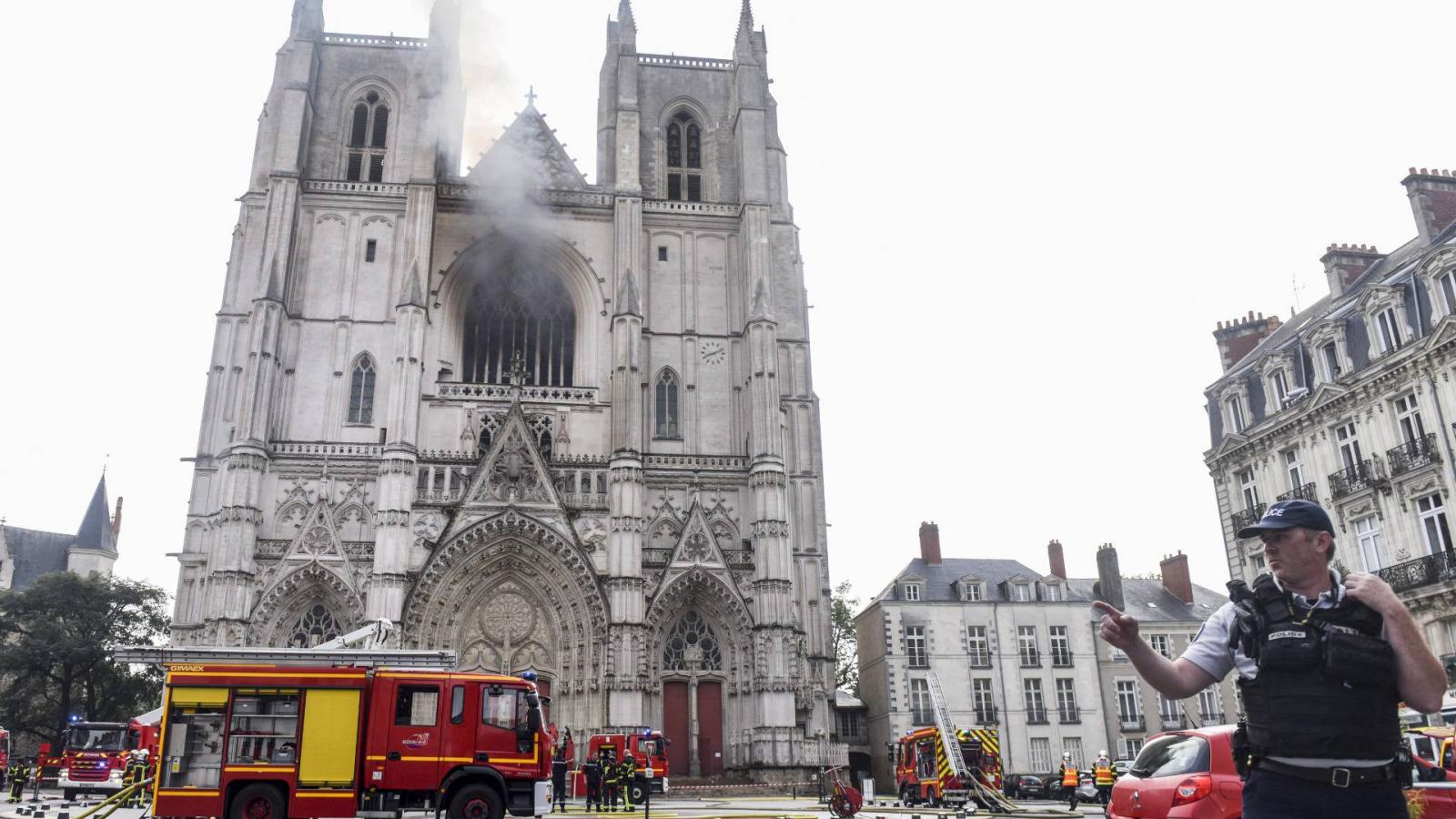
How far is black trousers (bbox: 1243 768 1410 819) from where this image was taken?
352 cm

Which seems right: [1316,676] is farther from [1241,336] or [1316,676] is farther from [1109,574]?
[1109,574]

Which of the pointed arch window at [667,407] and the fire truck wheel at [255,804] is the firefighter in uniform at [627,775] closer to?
the fire truck wheel at [255,804]

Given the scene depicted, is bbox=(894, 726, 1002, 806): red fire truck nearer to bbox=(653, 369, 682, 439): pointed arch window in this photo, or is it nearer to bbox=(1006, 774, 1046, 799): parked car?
bbox=(1006, 774, 1046, 799): parked car

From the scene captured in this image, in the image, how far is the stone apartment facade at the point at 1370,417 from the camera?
22.0m

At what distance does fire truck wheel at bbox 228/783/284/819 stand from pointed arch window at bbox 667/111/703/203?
89.3 feet

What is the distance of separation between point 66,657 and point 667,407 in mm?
29231

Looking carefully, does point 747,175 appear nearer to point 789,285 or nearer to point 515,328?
point 789,285

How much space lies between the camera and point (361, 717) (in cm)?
1357

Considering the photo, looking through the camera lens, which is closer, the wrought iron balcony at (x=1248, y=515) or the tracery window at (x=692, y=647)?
the wrought iron balcony at (x=1248, y=515)

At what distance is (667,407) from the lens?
34312 millimetres

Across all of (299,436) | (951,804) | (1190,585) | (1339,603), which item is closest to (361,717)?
(1339,603)

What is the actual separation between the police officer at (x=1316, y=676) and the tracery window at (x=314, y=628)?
29066 millimetres

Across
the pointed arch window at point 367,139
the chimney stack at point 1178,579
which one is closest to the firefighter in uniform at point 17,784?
the pointed arch window at point 367,139

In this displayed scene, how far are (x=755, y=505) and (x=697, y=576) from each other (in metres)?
2.73
